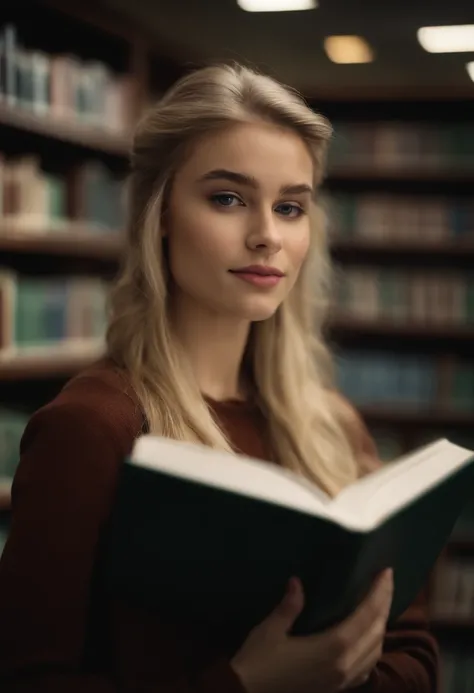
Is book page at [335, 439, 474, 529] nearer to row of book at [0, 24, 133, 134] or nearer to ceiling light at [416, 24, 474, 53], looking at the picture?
row of book at [0, 24, 133, 134]

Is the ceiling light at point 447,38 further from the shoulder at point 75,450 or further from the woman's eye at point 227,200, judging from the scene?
the shoulder at point 75,450

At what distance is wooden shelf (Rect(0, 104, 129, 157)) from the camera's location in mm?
2441

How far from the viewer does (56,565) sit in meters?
0.80

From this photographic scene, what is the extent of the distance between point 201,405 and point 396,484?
1.07 feet

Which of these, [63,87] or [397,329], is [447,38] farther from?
[63,87]

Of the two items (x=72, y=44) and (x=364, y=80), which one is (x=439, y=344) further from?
(x=364, y=80)

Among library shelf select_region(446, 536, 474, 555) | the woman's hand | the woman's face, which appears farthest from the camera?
library shelf select_region(446, 536, 474, 555)

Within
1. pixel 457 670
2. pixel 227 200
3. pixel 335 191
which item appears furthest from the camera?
pixel 335 191

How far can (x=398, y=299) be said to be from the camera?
360cm

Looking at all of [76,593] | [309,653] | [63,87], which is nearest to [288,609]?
[309,653]

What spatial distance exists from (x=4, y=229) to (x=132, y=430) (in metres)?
1.71

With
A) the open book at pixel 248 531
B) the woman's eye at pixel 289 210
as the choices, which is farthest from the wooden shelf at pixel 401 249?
the open book at pixel 248 531

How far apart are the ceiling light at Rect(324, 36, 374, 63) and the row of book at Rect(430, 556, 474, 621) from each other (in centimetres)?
280

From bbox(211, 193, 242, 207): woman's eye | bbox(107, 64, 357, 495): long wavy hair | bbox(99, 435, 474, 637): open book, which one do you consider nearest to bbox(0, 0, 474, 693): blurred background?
bbox(107, 64, 357, 495): long wavy hair
